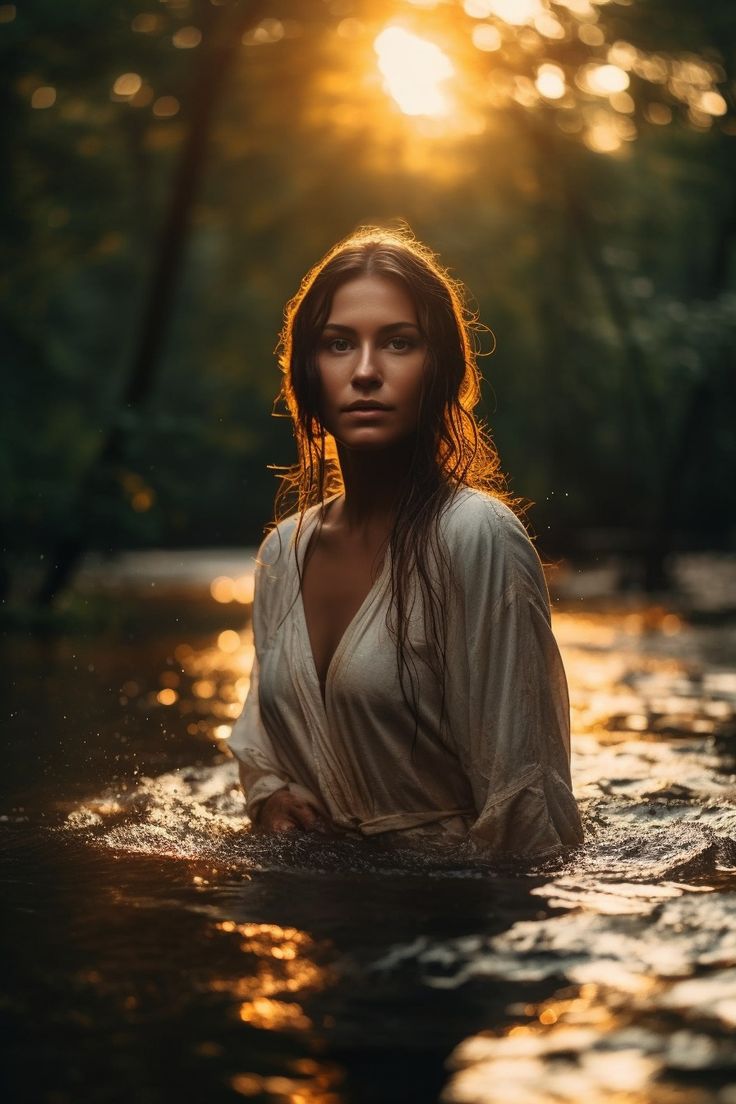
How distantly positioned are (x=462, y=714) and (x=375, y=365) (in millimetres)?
789

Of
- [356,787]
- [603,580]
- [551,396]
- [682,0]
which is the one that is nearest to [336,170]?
[551,396]

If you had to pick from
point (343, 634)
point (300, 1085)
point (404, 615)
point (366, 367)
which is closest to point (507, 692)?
point (404, 615)

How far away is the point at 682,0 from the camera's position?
11.0 meters

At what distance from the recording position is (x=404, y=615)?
3.51 meters

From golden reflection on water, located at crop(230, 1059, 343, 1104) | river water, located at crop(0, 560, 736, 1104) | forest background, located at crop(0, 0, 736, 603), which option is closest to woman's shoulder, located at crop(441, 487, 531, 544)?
river water, located at crop(0, 560, 736, 1104)

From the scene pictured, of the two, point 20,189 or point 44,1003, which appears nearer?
point 44,1003

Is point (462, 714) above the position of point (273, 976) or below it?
above

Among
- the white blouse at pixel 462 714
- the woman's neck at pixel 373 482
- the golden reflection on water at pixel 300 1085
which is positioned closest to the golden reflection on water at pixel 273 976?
the golden reflection on water at pixel 300 1085

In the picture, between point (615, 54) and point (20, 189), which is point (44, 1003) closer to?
point (615, 54)

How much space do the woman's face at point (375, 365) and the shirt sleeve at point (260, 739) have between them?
1.72 feet

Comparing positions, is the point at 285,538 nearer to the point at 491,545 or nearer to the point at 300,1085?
the point at 491,545

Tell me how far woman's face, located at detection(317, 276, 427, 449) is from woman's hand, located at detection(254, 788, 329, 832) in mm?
837

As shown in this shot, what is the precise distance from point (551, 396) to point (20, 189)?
542cm

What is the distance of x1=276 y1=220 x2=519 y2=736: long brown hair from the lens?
3506 millimetres
